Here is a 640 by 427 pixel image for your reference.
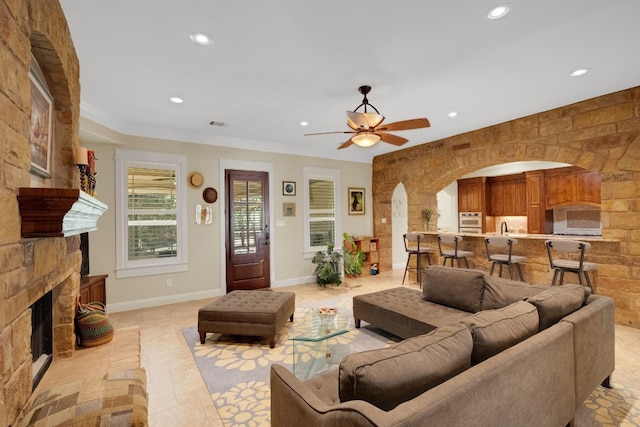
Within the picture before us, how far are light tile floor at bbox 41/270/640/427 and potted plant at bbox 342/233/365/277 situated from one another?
1464 mm

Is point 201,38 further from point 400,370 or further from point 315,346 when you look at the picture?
point 315,346

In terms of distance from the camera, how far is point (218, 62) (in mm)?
2729

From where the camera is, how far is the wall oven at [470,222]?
8.02 meters

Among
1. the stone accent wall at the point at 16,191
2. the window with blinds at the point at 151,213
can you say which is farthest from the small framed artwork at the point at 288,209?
the stone accent wall at the point at 16,191

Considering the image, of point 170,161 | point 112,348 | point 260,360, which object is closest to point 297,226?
point 170,161

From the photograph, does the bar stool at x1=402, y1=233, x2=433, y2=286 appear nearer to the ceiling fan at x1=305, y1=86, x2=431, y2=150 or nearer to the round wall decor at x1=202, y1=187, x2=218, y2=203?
the ceiling fan at x1=305, y1=86, x2=431, y2=150

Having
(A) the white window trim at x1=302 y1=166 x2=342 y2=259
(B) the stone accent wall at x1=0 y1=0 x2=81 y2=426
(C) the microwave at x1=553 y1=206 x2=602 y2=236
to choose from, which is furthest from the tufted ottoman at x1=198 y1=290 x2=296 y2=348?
(C) the microwave at x1=553 y1=206 x2=602 y2=236

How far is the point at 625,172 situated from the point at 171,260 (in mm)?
6027

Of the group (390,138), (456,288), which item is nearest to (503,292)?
(456,288)

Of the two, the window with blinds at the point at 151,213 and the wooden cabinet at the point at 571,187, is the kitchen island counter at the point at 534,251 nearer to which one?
the wooden cabinet at the point at 571,187

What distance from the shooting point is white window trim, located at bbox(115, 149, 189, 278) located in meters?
4.32

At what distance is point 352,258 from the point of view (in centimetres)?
621

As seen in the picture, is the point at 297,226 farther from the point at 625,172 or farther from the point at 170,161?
the point at 625,172

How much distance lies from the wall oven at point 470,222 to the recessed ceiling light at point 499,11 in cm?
671
